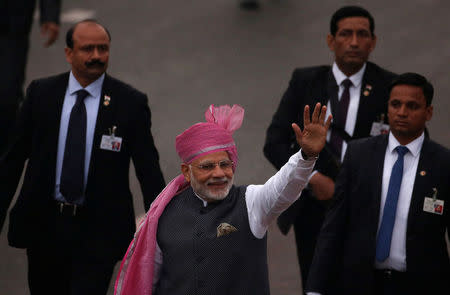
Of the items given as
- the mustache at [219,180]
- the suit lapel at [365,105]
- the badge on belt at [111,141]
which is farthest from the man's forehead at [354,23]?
the mustache at [219,180]

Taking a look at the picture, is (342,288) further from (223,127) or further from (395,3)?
(395,3)

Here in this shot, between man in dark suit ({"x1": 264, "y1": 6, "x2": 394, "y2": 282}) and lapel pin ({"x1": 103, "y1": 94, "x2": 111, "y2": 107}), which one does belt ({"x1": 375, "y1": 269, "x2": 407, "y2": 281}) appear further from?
lapel pin ({"x1": 103, "y1": 94, "x2": 111, "y2": 107})

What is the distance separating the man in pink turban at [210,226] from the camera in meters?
5.77

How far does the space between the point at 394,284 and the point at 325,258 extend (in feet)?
1.50

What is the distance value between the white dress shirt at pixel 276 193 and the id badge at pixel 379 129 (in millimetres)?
1924

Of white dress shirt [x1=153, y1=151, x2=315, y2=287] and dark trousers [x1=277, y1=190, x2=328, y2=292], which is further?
dark trousers [x1=277, y1=190, x2=328, y2=292]

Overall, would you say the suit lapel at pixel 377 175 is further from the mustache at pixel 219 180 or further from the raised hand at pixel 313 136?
the raised hand at pixel 313 136

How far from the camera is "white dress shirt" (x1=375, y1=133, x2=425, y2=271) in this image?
266 inches

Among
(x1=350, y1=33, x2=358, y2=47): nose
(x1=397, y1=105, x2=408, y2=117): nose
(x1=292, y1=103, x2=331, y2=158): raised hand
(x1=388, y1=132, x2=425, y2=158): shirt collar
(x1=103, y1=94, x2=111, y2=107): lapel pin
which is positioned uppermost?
(x1=350, y1=33, x2=358, y2=47): nose

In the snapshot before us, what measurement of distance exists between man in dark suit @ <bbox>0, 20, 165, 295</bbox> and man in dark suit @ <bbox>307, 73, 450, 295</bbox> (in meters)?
1.24

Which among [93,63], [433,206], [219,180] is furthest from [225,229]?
[93,63]

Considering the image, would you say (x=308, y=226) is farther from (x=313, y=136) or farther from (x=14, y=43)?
(x=14, y=43)

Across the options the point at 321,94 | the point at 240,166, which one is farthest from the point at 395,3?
the point at 321,94

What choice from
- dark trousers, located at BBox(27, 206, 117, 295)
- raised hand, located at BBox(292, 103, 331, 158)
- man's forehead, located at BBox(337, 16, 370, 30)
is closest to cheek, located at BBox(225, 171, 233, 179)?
raised hand, located at BBox(292, 103, 331, 158)
